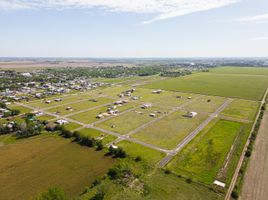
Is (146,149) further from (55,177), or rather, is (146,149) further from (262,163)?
(262,163)

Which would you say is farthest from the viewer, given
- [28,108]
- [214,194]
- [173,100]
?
[173,100]

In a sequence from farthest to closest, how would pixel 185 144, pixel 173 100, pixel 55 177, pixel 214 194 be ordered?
pixel 173 100, pixel 185 144, pixel 55 177, pixel 214 194

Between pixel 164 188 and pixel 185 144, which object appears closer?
pixel 164 188

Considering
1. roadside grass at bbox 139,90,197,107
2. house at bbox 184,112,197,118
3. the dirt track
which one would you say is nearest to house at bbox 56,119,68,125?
roadside grass at bbox 139,90,197,107

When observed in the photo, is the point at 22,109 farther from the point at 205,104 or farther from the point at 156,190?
the point at 205,104

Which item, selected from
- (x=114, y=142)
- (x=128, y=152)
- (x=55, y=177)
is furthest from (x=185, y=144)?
(x=55, y=177)

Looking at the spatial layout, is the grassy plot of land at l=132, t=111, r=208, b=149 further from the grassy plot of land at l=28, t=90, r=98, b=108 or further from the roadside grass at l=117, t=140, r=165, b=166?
the grassy plot of land at l=28, t=90, r=98, b=108
